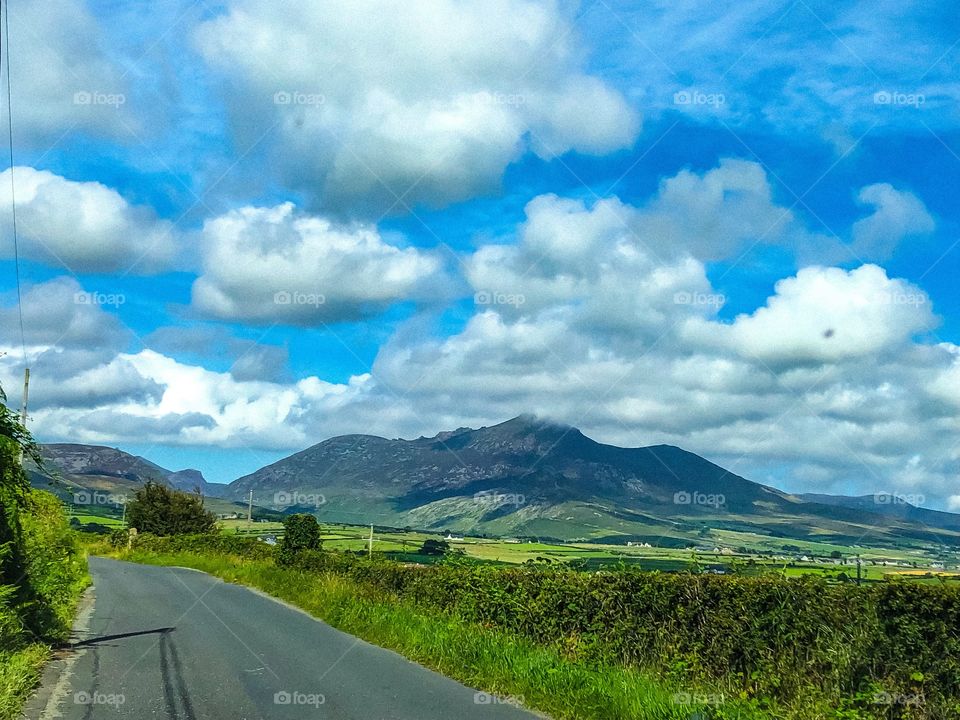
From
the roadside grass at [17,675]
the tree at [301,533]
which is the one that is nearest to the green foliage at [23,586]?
the roadside grass at [17,675]

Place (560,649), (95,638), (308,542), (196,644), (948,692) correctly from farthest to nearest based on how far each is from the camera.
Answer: (308,542) < (95,638) < (196,644) < (560,649) < (948,692)

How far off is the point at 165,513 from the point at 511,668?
6410 cm

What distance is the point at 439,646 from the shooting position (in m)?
14.7

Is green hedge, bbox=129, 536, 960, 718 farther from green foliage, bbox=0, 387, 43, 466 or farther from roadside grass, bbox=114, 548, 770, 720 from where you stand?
green foliage, bbox=0, 387, 43, 466

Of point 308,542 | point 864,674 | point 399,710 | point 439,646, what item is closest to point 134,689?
point 399,710

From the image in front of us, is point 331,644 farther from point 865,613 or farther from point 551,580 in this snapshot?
point 865,613

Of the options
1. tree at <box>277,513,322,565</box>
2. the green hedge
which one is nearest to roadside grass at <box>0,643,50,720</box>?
the green hedge

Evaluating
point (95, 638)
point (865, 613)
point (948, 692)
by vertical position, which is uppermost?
→ point (865, 613)

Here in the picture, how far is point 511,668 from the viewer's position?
12.4 metres

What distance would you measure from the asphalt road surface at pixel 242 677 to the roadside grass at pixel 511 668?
1.27 ft

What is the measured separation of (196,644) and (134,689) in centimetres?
497

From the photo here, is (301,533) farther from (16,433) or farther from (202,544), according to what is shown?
(16,433)

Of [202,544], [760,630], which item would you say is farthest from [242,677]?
[202,544]

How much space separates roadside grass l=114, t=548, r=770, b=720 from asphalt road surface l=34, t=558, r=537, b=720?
388mm
